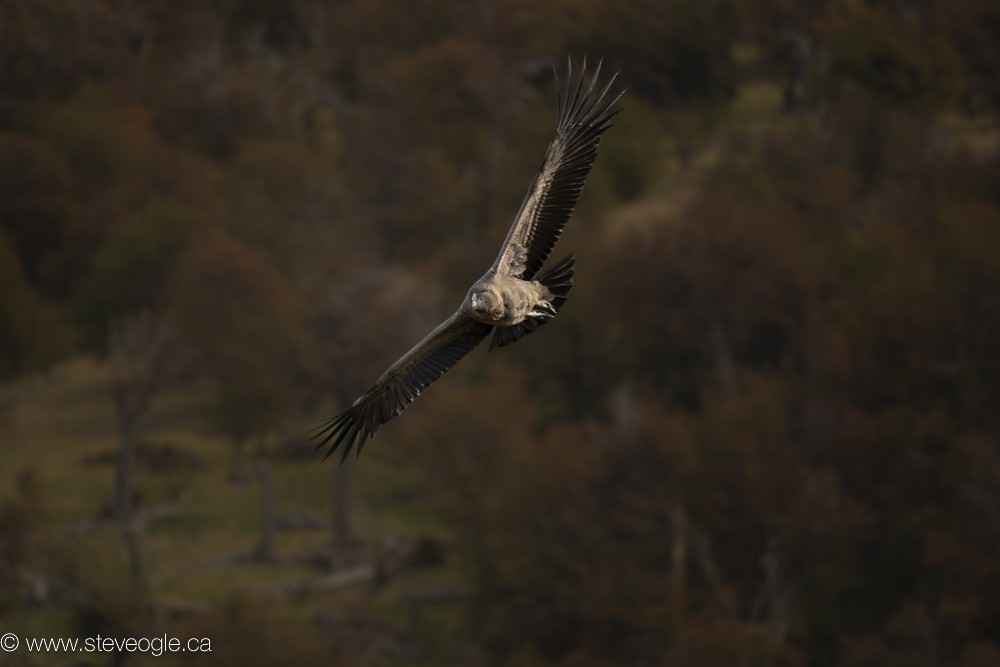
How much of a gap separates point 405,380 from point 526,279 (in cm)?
181

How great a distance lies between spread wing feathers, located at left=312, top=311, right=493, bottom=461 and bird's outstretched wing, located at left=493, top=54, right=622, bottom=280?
972 mm

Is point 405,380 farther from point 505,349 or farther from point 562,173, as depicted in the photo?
point 505,349

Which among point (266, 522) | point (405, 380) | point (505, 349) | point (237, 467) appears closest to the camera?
point (405, 380)

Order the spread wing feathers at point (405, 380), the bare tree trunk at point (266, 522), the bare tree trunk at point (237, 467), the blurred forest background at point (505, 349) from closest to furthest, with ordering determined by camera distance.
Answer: the spread wing feathers at point (405, 380)
the blurred forest background at point (505, 349)
the bare tree trunk at point (266, 522)
the bare tree trunk at point (237, 467)

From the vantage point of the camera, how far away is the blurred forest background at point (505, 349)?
46.8 m

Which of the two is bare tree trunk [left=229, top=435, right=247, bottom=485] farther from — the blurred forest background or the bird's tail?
the bird's tail

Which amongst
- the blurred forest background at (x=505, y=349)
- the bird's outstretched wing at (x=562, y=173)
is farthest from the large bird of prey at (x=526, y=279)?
the blurred forest background at (x=505, y=349)

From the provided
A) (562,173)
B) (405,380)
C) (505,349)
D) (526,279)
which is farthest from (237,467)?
(562,173)

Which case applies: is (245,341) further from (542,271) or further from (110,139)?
(542,271)

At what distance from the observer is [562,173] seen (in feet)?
60.8

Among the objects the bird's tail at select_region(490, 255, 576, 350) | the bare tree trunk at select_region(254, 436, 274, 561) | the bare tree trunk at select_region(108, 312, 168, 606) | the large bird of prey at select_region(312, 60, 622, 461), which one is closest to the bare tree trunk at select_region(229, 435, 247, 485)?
the bare tree trunk at select_region(108, 312, 168, 606)

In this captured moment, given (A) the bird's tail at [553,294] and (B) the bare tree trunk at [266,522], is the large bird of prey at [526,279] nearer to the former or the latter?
(A) the bird's tail at [553,294]

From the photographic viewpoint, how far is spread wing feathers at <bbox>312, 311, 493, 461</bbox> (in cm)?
1897

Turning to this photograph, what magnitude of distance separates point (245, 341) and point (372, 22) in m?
40.6
